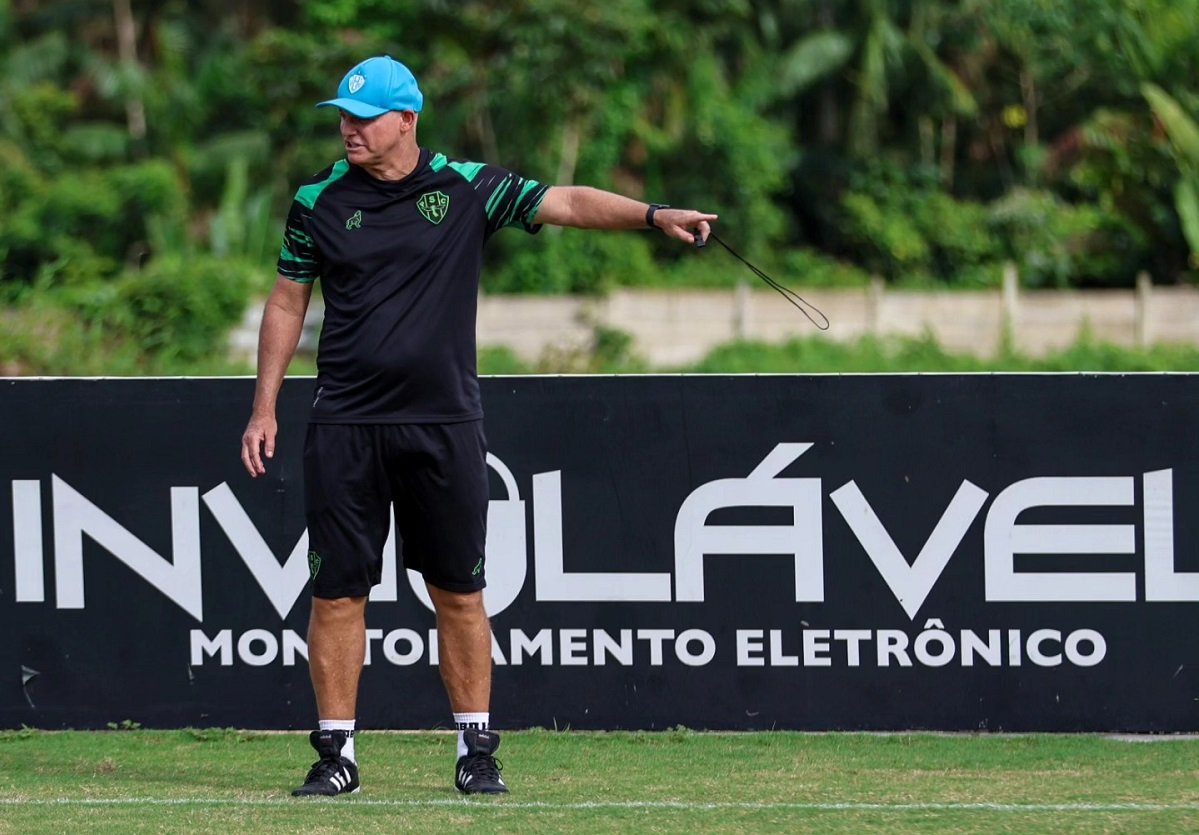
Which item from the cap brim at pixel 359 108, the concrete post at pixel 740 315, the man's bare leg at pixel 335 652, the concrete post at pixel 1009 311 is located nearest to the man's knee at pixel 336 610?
the man's bare leg at pixel 335 652

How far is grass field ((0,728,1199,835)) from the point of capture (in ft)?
14.4

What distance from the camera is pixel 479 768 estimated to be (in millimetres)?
4762

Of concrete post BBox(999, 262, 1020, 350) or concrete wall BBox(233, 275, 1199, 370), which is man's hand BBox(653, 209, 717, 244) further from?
concrete wall BBox(233, 275, 1199, 370)

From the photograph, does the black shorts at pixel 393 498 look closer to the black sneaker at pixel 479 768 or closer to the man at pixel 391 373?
the man at pixel 391 373

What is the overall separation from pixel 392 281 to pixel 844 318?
21.6 metres

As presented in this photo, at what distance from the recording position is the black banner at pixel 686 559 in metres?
5.67

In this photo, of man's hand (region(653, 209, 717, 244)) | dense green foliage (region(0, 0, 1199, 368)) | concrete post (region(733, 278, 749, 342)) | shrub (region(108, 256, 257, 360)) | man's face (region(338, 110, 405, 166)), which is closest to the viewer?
man's hand (region(653, 209, 717, 244))

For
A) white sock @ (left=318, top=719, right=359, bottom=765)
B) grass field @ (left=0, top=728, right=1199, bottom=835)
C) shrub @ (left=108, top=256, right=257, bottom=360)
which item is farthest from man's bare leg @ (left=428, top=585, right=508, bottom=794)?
shrub @ (left=108, top=256, right=257, bottom=360)

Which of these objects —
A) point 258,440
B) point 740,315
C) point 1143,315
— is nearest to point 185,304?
point 740,315

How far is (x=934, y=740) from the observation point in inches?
221

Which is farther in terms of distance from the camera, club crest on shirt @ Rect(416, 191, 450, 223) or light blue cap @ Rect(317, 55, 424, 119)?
club crest on shirt @ Rect(416, 191, 450, 223)

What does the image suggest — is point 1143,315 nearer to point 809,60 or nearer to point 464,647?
point 809,60

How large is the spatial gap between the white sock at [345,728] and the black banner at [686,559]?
3.46 ft

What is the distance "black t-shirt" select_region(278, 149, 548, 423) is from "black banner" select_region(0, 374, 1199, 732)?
3.55ft
